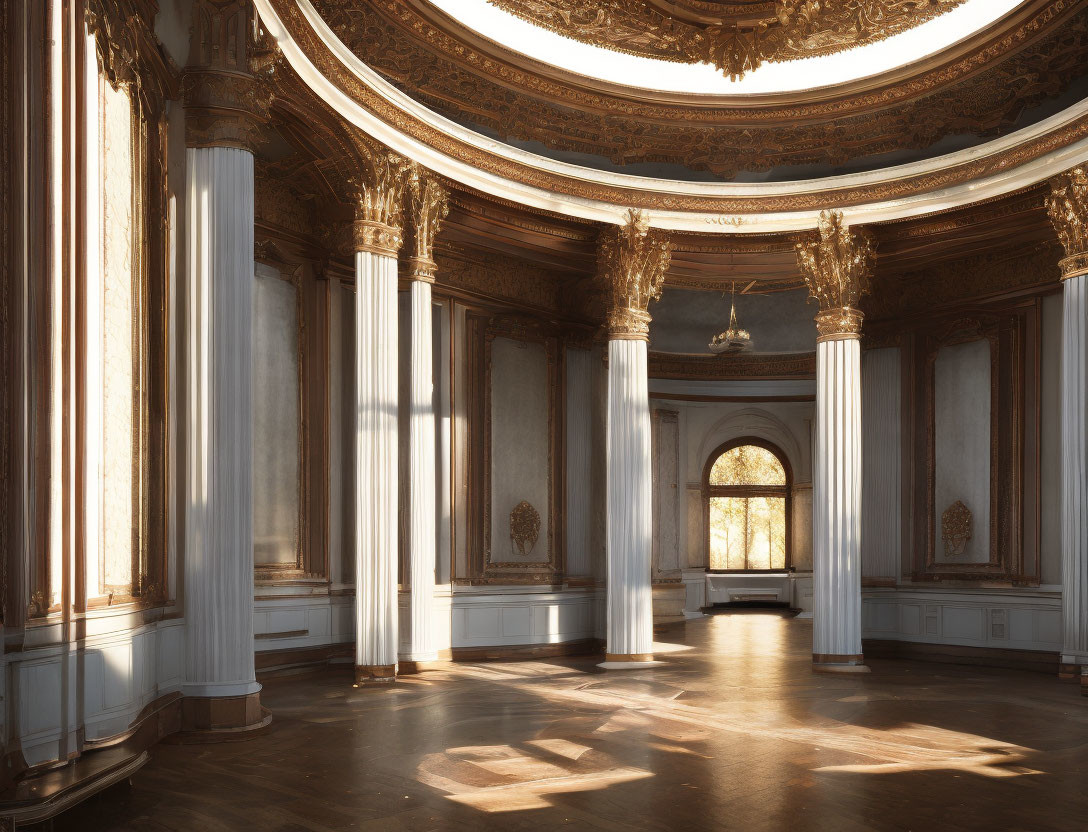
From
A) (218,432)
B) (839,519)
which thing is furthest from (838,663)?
(218,432)

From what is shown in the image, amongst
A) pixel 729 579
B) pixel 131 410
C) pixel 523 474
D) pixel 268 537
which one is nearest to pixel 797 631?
pixel 729 579

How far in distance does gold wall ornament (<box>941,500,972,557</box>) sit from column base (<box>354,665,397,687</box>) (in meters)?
8.26

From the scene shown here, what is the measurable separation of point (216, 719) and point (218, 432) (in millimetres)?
2114

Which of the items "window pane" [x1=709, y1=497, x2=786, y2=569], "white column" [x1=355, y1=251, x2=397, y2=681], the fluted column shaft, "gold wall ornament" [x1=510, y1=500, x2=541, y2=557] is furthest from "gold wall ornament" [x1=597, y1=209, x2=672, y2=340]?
"window pane" [x1=709, y1=497, x2=786, y2=569]

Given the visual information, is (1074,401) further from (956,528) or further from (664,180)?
(664,180)

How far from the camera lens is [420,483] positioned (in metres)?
11.6

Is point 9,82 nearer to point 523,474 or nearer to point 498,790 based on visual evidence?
point 498,790

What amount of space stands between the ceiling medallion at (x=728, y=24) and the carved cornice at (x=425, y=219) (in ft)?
6.75

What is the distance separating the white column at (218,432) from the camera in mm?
7488

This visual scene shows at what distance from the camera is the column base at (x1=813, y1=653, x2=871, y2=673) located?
12344 millimetres

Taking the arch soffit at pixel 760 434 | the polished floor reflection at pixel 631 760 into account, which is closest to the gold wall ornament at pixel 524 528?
the polished floor reflection at pixel 631 760

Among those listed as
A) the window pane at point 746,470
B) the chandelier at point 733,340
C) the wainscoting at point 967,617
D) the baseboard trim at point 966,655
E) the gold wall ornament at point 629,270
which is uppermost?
the gold wall ornament at point 629,270

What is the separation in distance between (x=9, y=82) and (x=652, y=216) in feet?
30.1

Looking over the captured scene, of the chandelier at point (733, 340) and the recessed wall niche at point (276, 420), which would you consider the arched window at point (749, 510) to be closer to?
the chandelier at point (733, 340)
